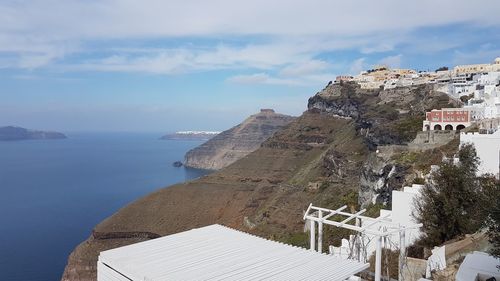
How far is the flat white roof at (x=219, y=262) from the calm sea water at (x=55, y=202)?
38.7 meters

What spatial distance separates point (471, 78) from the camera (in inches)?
1853

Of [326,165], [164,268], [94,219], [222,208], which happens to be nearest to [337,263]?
[164,268]

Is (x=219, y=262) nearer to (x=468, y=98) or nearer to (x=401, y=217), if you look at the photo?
(x=401, y=217)

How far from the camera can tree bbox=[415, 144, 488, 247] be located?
1068 cm

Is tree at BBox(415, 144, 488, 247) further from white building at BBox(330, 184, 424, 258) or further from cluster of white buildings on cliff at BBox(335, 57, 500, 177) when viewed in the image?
cluster of white buildings on cliff at BBox(335, 57, 500, 177)

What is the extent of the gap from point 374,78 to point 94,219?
156 ft

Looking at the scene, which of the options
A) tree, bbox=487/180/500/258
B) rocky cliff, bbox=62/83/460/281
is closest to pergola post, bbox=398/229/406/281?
tree, bbox=487/180/500/258

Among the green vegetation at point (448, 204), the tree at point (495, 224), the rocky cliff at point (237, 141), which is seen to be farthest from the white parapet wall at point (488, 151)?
the rocky cliff at point (237, 141)

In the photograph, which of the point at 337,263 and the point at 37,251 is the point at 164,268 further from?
the point at 37,251

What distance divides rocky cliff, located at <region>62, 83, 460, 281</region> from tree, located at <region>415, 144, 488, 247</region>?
820 cm

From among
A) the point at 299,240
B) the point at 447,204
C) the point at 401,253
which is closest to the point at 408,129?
the point at 299,240

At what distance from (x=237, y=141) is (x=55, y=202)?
7656cm

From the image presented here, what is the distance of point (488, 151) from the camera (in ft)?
45.2

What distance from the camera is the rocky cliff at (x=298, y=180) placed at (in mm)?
30891
